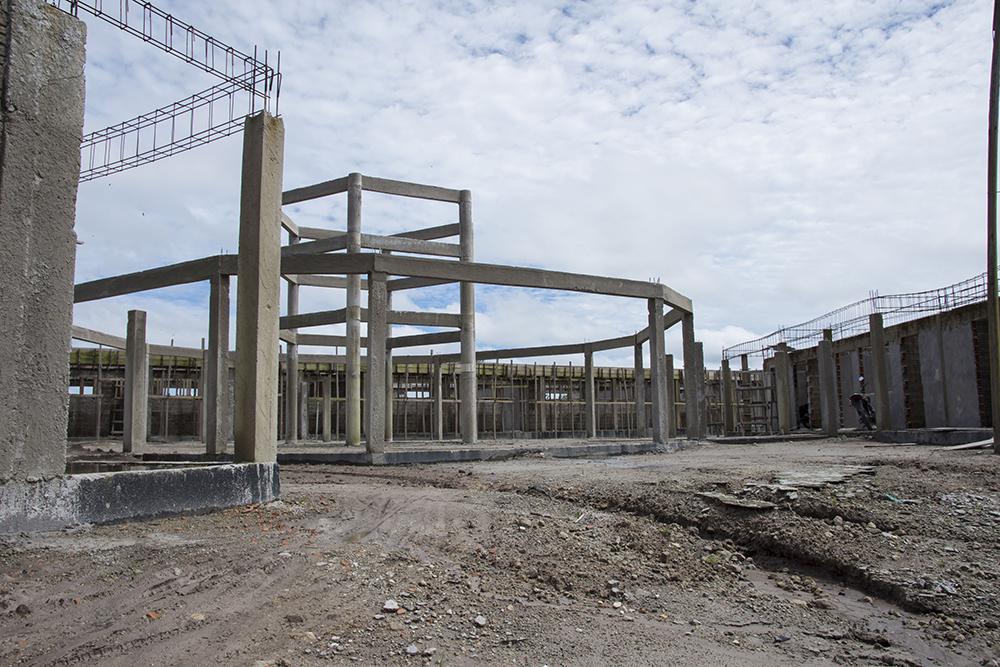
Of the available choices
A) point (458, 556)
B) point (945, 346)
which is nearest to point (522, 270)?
point (458, 556)

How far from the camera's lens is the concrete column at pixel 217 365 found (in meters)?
13.8

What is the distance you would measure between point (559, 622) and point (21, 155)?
16.9 ft

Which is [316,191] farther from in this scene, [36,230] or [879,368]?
[879,368]

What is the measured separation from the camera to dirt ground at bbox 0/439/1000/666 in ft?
14.7

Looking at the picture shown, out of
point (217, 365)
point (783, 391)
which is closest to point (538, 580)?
point (217, 365)

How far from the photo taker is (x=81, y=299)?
15.7 meters

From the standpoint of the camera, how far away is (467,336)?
64.8 feet

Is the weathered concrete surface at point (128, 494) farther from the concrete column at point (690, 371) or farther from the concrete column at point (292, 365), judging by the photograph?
the concrete column at point (292, 365)

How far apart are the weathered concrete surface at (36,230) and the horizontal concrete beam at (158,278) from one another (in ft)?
24.9

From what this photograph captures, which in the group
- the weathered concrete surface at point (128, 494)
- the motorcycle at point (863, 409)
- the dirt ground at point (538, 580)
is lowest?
the dirt ground at point (538, 580)

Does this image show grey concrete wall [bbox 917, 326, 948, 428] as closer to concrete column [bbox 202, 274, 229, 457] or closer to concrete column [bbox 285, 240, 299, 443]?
concrete column [bbox 285, 240, 299, 443]

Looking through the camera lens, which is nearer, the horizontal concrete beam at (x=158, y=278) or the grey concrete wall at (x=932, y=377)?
the horizontal concrete beam at (x=158, y=278)

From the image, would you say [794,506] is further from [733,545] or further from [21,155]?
[21,155]

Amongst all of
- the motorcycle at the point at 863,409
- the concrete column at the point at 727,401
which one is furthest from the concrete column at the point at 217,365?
the concrete column at the point at 727,401
